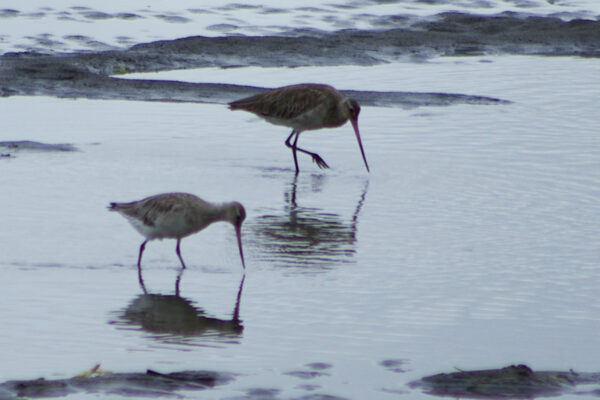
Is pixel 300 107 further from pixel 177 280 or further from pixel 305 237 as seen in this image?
pixel 177 280

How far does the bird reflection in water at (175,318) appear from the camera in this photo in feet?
29.1

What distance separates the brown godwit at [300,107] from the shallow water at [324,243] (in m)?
0.33

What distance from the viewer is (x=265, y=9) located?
24.2m

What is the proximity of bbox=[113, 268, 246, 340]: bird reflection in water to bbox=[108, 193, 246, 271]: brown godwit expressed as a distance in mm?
821

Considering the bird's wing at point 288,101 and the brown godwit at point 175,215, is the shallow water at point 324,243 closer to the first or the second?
the brown godwit at point 175,215

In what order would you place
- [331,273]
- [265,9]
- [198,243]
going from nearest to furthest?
[331,273] → [198,243] → [265,9]

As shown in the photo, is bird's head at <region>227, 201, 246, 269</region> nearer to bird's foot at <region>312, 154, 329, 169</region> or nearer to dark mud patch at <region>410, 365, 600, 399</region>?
dark mud patch at <region>410, 365, 600, 399</region>

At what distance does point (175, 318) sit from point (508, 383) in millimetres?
2385

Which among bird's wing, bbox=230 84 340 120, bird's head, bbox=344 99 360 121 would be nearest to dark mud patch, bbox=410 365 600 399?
bird's head, bbox=344 99 360 121

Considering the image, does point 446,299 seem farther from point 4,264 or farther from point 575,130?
point 575,130

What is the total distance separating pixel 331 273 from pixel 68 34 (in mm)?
11538

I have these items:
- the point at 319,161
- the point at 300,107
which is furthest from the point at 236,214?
the point at 300,107

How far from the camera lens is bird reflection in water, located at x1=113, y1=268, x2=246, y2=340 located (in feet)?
29.1

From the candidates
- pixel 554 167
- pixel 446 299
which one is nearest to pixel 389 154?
pixel 554 167
